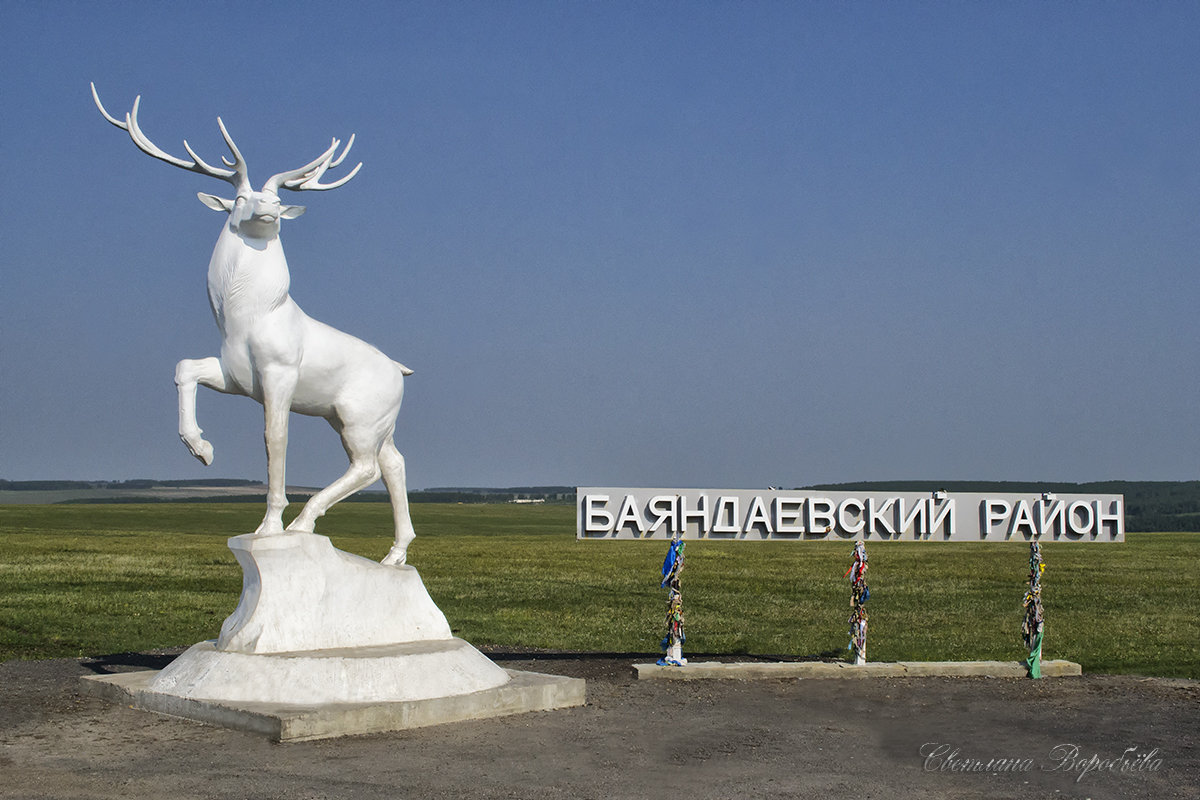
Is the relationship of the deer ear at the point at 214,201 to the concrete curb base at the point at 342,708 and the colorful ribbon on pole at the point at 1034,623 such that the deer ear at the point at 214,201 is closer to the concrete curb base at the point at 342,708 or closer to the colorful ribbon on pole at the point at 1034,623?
the concrete curb base at the point at 342,708

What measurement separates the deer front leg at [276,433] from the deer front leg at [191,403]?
587mm

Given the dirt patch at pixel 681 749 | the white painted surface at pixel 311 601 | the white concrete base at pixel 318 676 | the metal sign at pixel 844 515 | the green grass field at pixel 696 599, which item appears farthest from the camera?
the green grass field at pixel 696 599

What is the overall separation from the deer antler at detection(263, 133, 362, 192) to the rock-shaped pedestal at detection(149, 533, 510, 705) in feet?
11.4

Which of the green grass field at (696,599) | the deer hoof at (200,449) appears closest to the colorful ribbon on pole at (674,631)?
the green grass field at (696,599)

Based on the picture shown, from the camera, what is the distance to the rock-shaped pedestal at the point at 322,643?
10.9 m

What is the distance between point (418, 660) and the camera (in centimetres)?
1135

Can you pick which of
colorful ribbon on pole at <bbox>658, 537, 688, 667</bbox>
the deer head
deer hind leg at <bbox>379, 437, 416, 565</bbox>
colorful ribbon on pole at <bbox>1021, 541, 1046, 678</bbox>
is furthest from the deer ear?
colorful ribbon on pole at <bbox>1021, 541, 1046, 678</bbox>

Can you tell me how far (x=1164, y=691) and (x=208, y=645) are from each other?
10176mm

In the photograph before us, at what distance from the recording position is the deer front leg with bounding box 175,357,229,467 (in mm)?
11586

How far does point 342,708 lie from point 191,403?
11.0ft

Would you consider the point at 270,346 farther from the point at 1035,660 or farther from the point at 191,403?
the point at 1035,660

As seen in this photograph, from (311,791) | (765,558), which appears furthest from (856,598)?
(765,558)

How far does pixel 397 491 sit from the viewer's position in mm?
13305

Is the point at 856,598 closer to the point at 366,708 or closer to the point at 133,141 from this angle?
the point at 366,708
